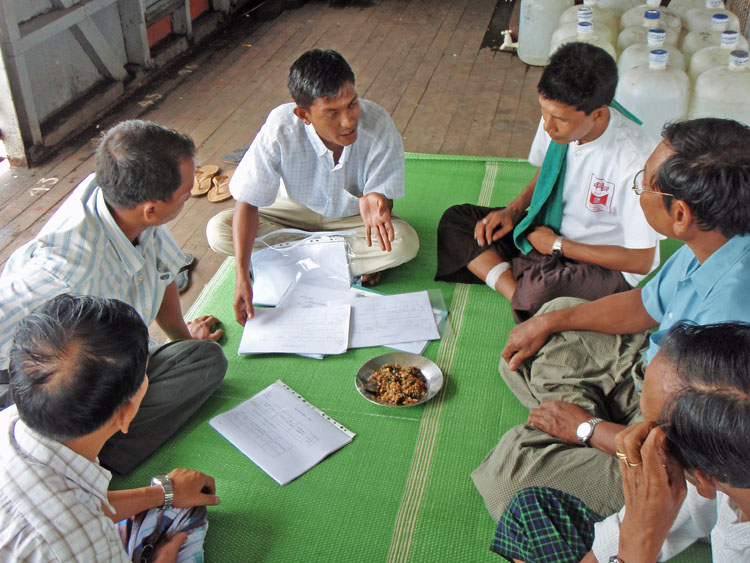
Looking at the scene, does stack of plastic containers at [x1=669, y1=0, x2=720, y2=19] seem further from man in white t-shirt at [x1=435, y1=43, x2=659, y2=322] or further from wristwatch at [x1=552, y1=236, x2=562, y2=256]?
wristwatch at [x1=552, y1=236, x2=562, y2=256]

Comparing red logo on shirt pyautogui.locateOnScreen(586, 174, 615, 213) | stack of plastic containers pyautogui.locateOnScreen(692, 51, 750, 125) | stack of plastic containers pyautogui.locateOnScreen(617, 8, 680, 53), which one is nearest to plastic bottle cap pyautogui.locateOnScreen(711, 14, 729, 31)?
stack of plastic containers pyautogui.locateOnScreen(617, 8, 680, 53)

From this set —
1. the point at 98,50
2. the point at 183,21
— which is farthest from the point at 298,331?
the point at 183,21

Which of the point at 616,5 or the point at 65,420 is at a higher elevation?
the point at 65,420

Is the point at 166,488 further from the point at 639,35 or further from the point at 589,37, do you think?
the point at 639,35

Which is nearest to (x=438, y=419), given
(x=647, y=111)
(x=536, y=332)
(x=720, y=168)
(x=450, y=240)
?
(x=536, y=332)

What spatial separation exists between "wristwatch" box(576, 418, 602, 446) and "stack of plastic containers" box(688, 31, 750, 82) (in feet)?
7.88

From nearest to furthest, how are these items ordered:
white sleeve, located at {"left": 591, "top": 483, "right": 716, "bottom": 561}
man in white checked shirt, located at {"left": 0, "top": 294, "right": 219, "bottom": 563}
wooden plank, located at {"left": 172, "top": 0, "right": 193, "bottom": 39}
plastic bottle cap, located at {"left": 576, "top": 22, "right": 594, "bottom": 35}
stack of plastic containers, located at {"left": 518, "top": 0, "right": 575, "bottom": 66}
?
man in white checked shirt, located at {"left": 0, "top": 294, "right": 219, "bottom": 563}, white sleeve, located at {"left": 591, "top": 483, "right": 716, "bottom": 561}, plastic bottle cap, located at {"left": 576, "top": 22, "right": 594, "bottom": 35}, stack of plastic containers, located at {"left": 518, "top": 0, "right": 575, "bottom": 66}, wooden plank, located at {"left": 172, "top": 0, "right": 193, "bottom": 39}

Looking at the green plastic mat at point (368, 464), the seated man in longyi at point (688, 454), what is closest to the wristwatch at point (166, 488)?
the green plastic mat at point (368, 464)

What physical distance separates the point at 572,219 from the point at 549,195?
118 millimetres

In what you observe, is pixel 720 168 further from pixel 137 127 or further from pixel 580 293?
pixel 137 127

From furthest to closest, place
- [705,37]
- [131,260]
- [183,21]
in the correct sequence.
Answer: [183,21]
[705,37]
[131,260]

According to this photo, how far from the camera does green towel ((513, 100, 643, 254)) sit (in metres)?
2.34

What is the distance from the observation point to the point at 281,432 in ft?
6.54

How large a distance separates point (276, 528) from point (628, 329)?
108 centimetres
